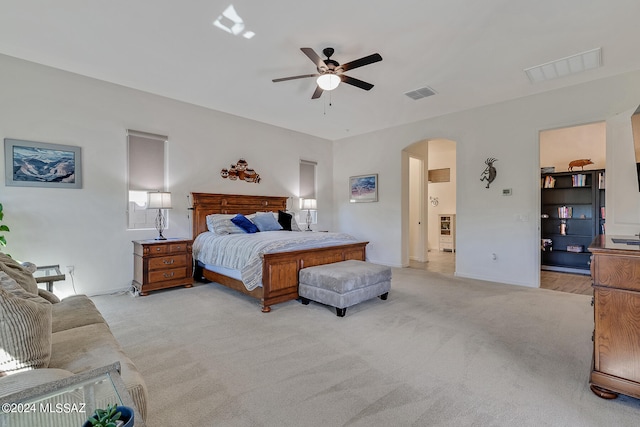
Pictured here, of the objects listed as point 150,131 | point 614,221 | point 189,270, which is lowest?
point 189,270

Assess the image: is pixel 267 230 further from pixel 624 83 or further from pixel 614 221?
pixel 624 83

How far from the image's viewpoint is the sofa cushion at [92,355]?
118 centimetres

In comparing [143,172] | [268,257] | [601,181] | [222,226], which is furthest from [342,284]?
[601,181]

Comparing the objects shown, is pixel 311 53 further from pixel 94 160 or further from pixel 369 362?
pixel 94 160

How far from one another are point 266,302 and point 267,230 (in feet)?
5.91

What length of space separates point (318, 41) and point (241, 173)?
318 centimetres

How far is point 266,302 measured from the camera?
3475mm

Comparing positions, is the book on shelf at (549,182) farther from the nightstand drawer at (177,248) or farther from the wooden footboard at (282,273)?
the nightstand drawer at (177,248)

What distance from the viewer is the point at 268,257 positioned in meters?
3.49

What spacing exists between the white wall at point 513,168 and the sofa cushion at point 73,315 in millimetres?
5286

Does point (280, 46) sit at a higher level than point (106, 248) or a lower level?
higher

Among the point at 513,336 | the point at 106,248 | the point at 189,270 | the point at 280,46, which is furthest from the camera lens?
the point at 189,270

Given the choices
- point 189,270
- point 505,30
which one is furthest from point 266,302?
point 505,30

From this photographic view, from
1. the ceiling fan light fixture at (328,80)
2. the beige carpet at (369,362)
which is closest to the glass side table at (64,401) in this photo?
the beige carpet at (369,362)
